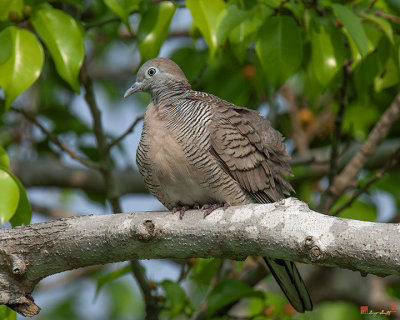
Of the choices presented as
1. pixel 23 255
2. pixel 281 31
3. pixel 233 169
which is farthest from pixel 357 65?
pixel 23 255

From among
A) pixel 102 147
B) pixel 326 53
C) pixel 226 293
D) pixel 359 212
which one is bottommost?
pixel 359 212

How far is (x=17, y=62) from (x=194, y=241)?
150 centimetres

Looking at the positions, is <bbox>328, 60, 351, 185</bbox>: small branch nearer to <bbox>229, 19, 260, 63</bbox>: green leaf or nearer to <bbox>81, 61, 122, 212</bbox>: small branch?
<bbox>229, 19, 260, 63</bbox>: green leaf

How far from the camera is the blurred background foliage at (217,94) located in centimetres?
407

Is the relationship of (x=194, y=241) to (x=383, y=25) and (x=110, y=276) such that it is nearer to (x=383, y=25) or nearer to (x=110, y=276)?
(x=110, y=276)

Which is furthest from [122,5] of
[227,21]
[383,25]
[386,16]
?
[386,16]

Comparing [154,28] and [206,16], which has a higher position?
[206,16]

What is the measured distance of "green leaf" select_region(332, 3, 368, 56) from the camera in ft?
12.4

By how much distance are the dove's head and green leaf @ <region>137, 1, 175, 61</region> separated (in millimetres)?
375

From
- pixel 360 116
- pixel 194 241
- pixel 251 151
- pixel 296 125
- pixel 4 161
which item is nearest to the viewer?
pixel 194 241

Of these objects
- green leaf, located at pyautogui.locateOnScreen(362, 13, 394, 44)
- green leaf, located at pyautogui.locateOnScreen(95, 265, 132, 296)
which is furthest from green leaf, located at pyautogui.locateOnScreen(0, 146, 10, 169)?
green leaf, located at pyautogui.locateOnScreen(362, 13, 394, 44)

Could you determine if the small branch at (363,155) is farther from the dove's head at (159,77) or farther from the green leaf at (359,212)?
the dove's head at (159,77)

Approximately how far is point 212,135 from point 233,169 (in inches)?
10.2

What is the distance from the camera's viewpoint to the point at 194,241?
3.32m
